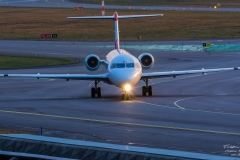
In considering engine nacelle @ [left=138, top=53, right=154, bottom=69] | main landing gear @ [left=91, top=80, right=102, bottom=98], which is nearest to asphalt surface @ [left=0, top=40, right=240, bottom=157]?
main landing gear @ [left=91, top=80, right=102, bottom=98]

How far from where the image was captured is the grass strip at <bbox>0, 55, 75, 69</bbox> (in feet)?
191

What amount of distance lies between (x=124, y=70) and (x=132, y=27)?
2308 inches

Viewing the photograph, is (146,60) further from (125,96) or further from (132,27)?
(132,27)

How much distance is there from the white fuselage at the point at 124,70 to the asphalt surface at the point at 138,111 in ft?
3.71

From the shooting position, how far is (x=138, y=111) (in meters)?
31.5

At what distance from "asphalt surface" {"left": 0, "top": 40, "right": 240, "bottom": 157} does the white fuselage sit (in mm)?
1132

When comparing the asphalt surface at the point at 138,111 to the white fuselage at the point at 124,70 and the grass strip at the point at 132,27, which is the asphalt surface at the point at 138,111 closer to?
the white fuselage at the point at 124,70

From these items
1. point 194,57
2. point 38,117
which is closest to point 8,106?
point 38,117

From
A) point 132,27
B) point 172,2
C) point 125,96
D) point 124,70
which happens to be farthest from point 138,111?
point 172,2

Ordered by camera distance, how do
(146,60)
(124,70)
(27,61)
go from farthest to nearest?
(27,61), (146,60), (124,70)

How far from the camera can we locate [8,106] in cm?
3431

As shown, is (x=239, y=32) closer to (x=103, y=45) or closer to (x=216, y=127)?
(x=103, y=45)

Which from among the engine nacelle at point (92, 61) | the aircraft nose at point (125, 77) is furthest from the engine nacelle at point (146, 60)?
the aircraft nose at point (125, 77)

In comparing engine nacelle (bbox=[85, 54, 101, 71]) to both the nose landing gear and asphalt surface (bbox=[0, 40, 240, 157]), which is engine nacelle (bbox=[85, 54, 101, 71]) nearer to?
asphalt surface (bbox=[0, 40, 240, 157])
